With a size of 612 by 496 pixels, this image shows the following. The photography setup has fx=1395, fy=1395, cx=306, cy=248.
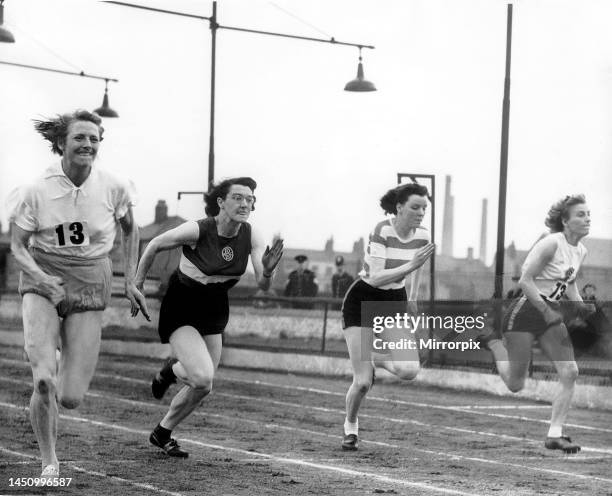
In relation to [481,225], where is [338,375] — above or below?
below

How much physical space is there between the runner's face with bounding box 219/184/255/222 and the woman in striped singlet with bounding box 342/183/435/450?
5.00 feet

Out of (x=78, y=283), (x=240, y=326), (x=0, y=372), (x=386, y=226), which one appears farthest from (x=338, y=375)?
(x=78, y=283)

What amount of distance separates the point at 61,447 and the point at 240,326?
13014 mm

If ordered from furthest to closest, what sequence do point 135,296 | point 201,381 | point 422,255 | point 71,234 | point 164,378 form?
point 164,378 < point 422,255 < point 201,381 < point 135,296 < point 71,234

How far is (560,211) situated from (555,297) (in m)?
0.72

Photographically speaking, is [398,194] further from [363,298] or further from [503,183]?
[503,183]

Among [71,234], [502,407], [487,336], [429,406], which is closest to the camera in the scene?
[71,234]

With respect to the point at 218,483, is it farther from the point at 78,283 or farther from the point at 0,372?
the point at 0,372

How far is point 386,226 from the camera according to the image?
438 inches

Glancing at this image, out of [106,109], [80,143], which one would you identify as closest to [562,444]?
[80,143]

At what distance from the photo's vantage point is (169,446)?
10031mm

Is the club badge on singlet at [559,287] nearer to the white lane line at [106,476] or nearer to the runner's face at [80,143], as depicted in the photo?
the white lane line at [106,476]

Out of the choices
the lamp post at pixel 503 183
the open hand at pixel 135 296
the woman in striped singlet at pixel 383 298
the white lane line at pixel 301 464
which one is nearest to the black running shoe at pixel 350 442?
the woman in striped singlet at pixel 383 298

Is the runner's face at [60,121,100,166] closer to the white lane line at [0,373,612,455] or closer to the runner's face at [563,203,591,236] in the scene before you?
the runner's face at [563,203,591,236]
